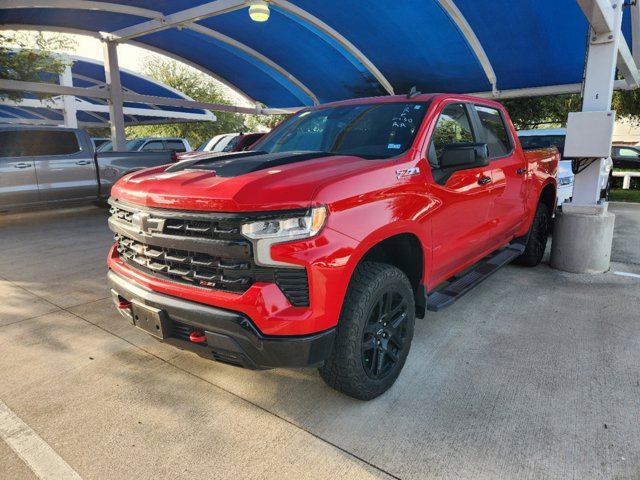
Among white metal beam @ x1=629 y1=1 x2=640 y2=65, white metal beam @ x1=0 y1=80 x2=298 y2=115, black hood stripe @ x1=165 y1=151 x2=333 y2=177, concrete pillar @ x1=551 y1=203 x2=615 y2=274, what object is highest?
white metal beam @ x1=629 y1=1 x2=640 y2=65

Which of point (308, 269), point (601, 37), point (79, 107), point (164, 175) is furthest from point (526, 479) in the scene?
point (79, 107)

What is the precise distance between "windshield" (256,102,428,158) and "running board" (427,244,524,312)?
1.11 meters

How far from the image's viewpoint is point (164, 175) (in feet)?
9.22

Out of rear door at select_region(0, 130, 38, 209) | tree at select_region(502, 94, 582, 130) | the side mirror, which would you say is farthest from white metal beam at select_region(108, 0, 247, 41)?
tree at select_region(502, 94, 582, 130)

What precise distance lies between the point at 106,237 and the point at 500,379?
22.0 ft

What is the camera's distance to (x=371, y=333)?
105 inches

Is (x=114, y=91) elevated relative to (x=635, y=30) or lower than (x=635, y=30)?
lower

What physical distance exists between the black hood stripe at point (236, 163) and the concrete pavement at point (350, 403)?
142 centimetres

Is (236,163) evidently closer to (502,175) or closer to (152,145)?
(502,175)

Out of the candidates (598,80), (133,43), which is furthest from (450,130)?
(133,43)

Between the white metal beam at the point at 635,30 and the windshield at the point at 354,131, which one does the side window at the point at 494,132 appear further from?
the white metal beam at the point at 635,30

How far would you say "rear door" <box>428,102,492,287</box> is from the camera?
3176mm

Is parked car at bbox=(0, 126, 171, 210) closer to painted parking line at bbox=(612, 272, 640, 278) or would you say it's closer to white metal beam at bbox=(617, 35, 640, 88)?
painted parking line at bbox=(612, 272, 640, 278)

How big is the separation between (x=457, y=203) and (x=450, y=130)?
64 cm
